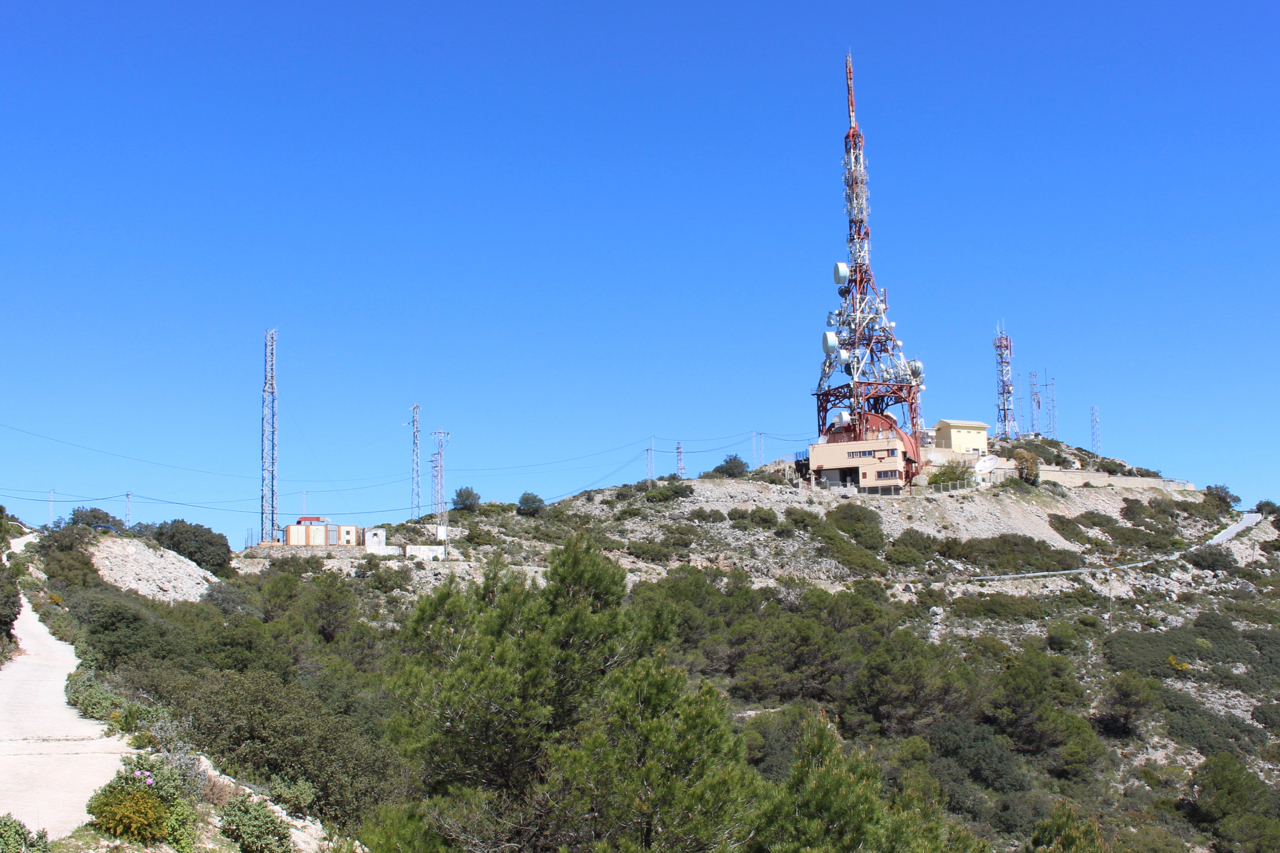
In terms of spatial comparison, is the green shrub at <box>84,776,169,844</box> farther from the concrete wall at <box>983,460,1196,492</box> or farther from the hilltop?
the concrete wall at <box>983,460,1196,492</box>

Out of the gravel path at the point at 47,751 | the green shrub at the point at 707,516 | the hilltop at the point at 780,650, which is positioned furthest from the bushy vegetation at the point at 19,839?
the green shrub at the point at 707,516

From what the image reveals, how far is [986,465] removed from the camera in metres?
64.9

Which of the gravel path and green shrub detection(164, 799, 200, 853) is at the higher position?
the gravel path

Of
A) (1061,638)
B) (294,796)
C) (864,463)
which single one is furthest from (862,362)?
(294,796)

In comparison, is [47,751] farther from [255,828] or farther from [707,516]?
[707,516]

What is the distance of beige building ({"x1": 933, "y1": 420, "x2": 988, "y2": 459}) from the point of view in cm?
6738

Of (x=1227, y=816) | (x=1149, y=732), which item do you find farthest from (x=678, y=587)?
(x=1227, y=816)

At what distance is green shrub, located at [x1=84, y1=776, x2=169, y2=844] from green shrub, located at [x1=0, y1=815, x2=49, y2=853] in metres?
0.95

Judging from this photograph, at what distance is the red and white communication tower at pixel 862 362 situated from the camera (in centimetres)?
6328

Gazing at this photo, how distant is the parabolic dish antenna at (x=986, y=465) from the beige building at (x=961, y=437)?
127 centimetres

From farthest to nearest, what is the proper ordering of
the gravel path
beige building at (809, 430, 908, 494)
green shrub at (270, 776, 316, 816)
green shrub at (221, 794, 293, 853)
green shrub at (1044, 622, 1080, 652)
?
beige building at (809, 430, 908, 494), green shrub at (1044, 622, 1080, 652), green shrub at (270, 776, 316, 816), green shrub at (221, 794, 293, 853), the gravel path

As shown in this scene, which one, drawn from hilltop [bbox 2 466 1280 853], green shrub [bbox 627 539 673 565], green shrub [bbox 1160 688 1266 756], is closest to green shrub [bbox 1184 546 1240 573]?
hilltop [bbox 2 466 1280 853]

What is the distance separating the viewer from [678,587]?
37969 millimetres

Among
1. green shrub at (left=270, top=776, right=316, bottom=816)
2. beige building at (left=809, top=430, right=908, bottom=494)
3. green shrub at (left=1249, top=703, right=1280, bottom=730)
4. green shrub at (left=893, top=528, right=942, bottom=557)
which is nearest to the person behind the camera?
green shrub at (left=270, top=776, right=316, bottom=816)
